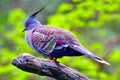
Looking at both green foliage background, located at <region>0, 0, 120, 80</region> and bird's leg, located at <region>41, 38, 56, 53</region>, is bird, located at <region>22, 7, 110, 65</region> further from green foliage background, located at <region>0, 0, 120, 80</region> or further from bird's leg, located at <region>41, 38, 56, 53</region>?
green foliage background, located at <region>0, 0, 120, 80</region>

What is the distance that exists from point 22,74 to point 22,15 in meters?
1.13

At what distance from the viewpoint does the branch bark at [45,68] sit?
5.98m

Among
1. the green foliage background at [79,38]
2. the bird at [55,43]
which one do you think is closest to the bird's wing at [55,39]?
the bird at [55,43]

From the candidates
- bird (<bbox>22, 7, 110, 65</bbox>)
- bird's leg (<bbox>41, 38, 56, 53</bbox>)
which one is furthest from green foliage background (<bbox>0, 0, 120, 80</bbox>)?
bird's leg (<bbox>41, 38, 56, 53</bbox>)

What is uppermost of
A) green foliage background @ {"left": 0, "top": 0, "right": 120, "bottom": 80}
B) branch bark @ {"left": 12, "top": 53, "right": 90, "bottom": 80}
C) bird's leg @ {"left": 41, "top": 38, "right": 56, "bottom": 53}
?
green foliage background @ {"left": 0, "top": 0, "right": 120, "bottom": 80}

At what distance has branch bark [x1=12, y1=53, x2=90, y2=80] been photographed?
19.6ft

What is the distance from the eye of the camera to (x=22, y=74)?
9938 mm

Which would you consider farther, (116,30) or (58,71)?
(116,30)

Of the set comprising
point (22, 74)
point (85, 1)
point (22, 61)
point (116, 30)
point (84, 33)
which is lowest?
point (22, 61)

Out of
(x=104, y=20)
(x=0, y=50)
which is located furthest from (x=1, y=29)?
(x=104, y=20)

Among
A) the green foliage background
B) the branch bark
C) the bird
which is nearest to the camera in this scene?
the bird

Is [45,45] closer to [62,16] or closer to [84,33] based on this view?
[62,16]

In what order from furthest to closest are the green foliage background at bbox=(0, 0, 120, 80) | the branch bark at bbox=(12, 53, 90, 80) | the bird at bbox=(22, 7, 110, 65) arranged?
1. the green foliage background at bbox=(0, 0, 120, 80)
2. the branch bark at bbox=(12, 53, 90, 80)
3. the bird at bbox=(22, 7, 110, 65)

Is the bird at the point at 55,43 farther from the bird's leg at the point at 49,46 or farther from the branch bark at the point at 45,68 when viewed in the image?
the branch bark at the point at 45,68
